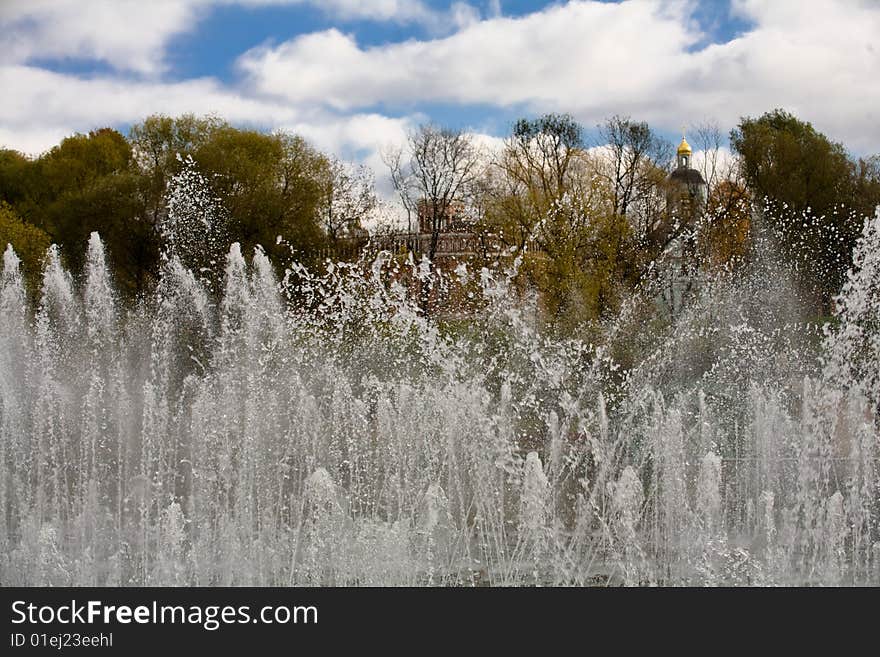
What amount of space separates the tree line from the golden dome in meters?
2.31

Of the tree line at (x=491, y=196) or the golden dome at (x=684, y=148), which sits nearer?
the tree line at (x=491, y=196)

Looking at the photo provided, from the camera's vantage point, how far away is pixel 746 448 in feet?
42.7

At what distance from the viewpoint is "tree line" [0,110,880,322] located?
2384 cm

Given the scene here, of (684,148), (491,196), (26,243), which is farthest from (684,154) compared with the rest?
(26,243)

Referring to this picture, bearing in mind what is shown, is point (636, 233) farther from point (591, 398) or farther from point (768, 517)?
point (768, 517)

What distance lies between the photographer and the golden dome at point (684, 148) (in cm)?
3372

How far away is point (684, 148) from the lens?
34.5 meters

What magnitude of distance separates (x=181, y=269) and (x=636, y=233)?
11847 millimetres

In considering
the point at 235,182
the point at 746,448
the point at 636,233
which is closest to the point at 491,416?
the point at 746,448

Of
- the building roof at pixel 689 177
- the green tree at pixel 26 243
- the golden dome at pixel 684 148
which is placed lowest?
the green tree at pixel 26 243

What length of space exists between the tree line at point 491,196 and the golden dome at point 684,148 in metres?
2.31

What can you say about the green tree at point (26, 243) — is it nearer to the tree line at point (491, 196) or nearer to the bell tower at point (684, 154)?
the tree line at point (491, 196)

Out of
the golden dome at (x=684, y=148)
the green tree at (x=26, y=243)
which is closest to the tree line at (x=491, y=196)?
the green tree at (x=26, y=243)

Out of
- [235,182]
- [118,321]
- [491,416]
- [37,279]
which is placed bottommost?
[491,416]
